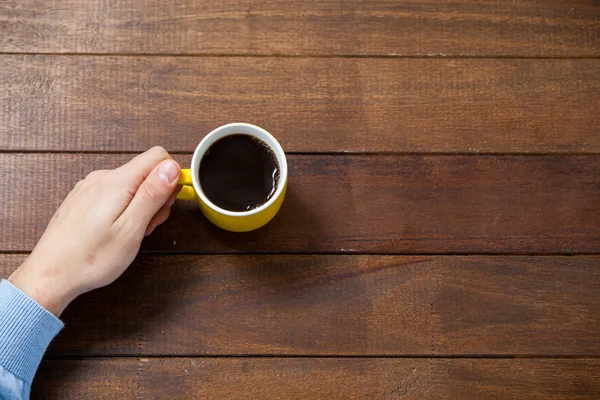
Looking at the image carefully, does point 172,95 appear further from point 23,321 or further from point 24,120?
point 23,321

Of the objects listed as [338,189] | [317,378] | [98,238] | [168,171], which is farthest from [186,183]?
[317,378]

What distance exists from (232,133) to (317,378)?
0.41 meters

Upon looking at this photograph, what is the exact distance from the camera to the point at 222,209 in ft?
2.77

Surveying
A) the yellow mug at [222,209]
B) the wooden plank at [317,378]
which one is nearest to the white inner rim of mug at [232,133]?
the yellow mug at [222,209]

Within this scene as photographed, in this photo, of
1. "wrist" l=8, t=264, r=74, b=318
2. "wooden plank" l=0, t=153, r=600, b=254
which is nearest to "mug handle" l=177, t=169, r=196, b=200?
"wooden plank" l=0, t=153, r=600, b=254

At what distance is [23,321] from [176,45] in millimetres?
522

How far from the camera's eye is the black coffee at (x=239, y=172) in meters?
0.87

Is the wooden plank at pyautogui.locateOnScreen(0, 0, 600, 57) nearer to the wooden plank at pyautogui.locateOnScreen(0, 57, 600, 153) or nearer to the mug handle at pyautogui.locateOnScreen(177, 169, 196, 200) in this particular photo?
the wooden plank at pyautogui.locateOnScreen(0, 57, 600, 153)

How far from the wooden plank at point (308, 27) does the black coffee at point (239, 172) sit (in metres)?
0.23

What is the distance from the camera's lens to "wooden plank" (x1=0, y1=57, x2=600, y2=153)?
99cm

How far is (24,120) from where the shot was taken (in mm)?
987

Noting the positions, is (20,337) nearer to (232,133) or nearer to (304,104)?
(232,133)

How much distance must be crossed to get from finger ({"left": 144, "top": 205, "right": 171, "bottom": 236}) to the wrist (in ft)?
0.50

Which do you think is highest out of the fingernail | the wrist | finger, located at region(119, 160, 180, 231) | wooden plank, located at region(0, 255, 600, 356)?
the fingernail
